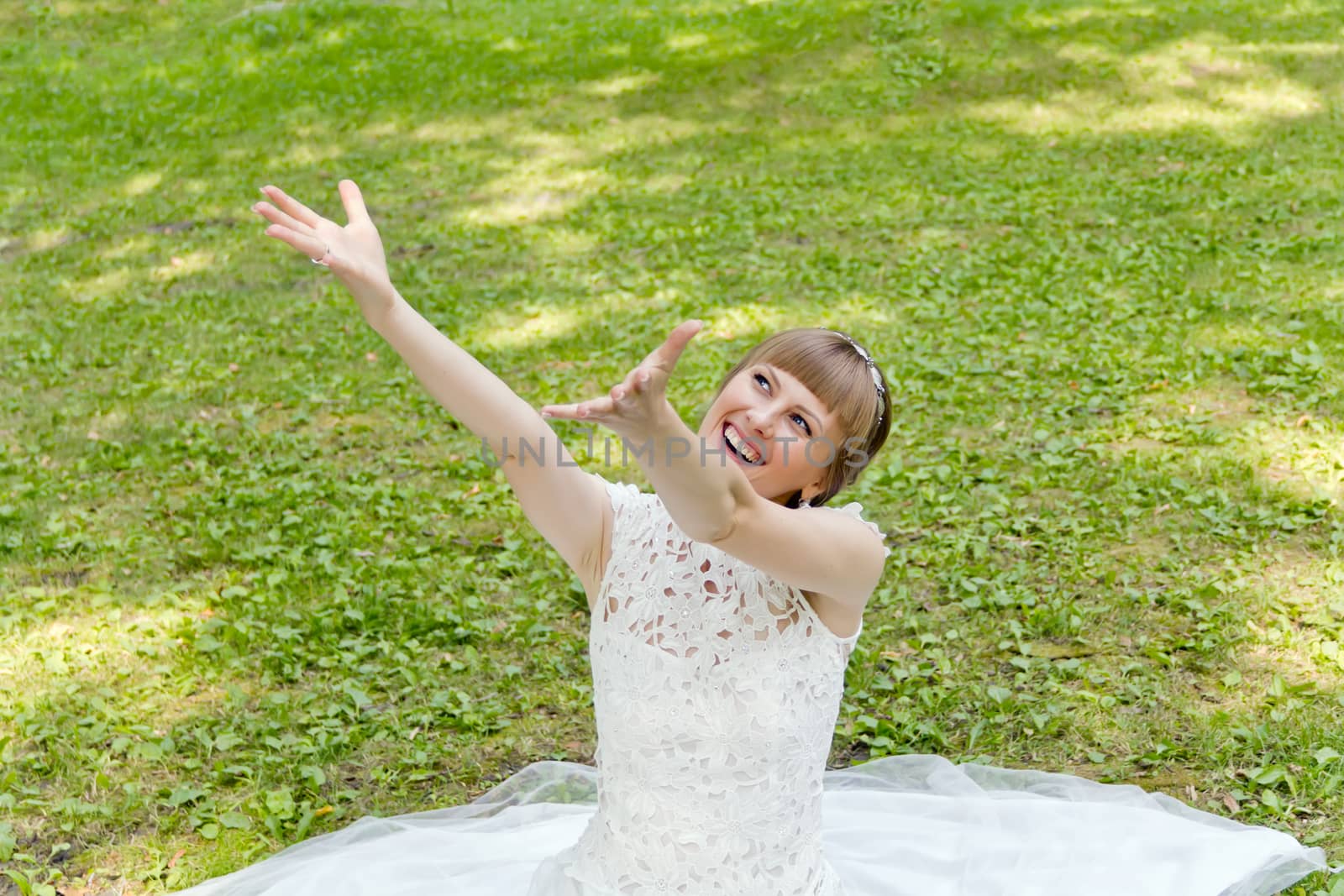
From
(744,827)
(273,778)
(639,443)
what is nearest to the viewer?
(639,443)

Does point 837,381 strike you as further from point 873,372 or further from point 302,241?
point 302,241

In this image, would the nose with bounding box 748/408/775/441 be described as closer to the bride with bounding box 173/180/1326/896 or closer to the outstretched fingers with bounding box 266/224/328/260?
the bride with bounding box 173/180/1326/896

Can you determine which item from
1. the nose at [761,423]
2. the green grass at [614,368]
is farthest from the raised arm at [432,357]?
the green grass at [614,368]

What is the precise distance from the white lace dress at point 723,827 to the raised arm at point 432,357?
0.24m

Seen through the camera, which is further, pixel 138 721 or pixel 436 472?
pixel 436 472

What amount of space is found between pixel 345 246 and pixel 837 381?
36.8 inches

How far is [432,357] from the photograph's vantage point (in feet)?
7.04

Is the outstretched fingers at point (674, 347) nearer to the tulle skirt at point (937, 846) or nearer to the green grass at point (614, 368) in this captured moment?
the tulle skirt at point (937, 846)

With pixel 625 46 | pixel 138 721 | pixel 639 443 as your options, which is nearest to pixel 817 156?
pixel 625 46

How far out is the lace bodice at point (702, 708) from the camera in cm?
240

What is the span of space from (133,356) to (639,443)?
667 cm

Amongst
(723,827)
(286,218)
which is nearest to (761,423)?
(723,827)

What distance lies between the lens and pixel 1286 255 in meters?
8.06

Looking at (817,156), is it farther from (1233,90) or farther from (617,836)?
(617,836)
